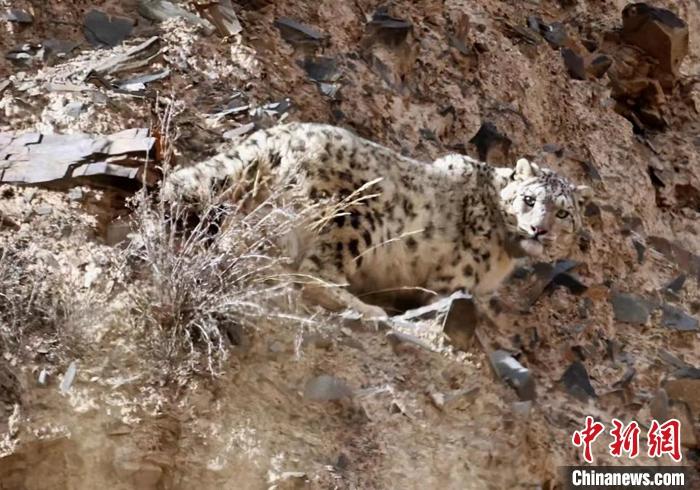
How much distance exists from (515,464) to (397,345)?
0.92 m

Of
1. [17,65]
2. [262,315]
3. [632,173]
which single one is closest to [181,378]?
[262,315]

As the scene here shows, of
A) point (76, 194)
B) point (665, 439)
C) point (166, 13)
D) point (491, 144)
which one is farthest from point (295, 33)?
point (665, 439)

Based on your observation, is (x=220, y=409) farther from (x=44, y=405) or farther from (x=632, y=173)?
(x=632, y=173)

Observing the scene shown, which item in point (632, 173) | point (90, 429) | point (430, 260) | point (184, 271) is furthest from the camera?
point (632, 173)

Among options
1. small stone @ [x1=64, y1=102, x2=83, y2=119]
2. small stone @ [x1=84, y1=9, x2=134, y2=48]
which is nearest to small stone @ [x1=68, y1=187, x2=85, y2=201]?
small stone @ [x1=64, y1=102, x2=83, y2=119]

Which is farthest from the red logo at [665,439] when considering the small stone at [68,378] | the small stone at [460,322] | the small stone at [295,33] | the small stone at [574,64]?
the small stone at [574,64]

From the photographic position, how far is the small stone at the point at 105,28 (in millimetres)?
8312

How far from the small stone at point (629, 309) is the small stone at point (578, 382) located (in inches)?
57.7

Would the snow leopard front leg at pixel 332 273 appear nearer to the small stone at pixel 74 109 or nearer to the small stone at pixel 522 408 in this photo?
the small stone at pixel 522 408

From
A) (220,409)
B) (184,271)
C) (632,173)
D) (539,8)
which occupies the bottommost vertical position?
(632,173)

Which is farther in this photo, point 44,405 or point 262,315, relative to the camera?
point 262,315

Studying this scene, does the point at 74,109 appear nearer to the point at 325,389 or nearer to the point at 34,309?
the point at 34,309

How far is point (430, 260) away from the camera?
7.62 metres

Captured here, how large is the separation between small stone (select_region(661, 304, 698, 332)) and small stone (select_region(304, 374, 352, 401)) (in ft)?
13.7
